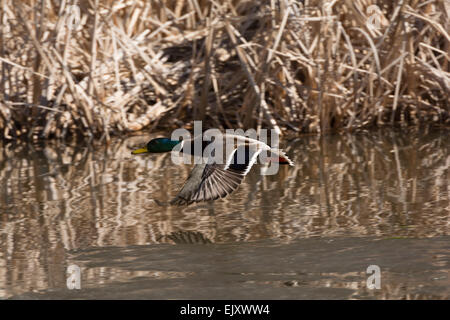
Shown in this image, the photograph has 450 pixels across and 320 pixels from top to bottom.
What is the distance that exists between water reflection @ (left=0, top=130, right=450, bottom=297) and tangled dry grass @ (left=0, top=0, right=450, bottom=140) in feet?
0.99

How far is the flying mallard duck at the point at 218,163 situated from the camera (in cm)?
417

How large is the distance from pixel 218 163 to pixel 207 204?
745 mm

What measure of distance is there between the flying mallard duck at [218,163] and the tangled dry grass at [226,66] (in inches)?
74.8

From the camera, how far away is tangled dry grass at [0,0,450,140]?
638 centimetres

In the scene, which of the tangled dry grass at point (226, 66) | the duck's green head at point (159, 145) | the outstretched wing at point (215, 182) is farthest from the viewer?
the tangled dry grass at point (226, 66)

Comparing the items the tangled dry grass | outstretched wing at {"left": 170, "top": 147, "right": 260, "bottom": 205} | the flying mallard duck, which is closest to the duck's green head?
the flying mallard duck

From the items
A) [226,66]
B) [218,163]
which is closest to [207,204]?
[218,163]

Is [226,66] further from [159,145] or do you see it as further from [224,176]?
[224,176]

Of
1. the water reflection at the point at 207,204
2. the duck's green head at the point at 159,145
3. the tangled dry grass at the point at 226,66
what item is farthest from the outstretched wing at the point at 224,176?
the tangled dry grass at the point at 226,66

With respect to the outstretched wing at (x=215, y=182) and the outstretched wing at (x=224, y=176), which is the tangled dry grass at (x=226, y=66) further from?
the outstretched wing at (x=215, y=182)

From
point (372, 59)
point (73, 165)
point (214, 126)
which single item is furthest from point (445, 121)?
point (73, 165)

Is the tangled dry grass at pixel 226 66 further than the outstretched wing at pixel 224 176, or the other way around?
the tangled dry grass at pixel 226 66

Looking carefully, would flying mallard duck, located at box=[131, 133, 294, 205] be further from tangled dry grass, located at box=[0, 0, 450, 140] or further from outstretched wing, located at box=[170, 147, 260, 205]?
tangled dry grass, located at box=[0, 0, 450, 140]

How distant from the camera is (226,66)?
7.28 metres
